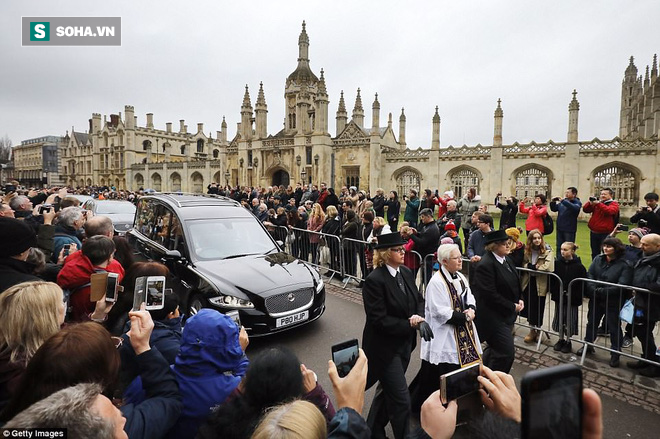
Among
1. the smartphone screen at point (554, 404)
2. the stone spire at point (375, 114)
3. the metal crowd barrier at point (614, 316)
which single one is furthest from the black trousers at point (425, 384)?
the stone spire at point (375, 114)

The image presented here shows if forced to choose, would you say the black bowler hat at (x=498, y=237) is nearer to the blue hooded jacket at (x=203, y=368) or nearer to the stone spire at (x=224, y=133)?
the blue hooded jacket at (x=203, y=368)

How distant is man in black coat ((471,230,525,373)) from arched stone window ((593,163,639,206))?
26.8m

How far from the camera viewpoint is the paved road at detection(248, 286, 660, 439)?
3728 millimetres

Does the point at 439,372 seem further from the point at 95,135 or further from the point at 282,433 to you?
the point at 95,135

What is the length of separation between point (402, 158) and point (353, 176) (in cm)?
476

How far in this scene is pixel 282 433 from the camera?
1.23m

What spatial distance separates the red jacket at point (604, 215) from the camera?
907 centimetres

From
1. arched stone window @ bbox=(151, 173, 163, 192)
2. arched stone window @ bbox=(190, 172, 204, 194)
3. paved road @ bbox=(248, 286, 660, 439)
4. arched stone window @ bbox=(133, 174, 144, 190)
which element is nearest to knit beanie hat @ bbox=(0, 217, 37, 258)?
paved road @ bbox=(248, 286, 660, 439)

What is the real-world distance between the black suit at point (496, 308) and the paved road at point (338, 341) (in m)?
0.69

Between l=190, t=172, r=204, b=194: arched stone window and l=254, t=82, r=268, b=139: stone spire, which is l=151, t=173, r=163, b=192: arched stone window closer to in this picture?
l=190, t=172, r=204, b=194: arched stone window

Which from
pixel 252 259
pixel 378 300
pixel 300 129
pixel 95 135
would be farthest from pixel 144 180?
pixel 378 300

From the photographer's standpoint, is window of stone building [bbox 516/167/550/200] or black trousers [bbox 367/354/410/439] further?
window of stone building [bbox 516/167/550/200]

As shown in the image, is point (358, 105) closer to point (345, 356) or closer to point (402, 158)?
point (402, 158)

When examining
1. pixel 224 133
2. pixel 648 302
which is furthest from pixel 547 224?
pixel 224 133
